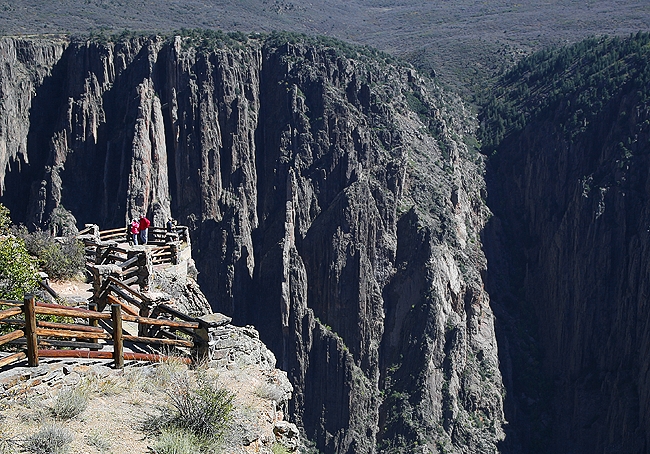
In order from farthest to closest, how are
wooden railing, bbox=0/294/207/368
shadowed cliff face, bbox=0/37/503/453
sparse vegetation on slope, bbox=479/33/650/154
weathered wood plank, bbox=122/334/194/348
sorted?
sparse vegetation on slope, bbox=479/33/650/154 < shadowed cliff face, bbox=0/37/503/453 < weathered wood plank, bbox=122/334/194/348 < wooden railing, bbox=0/294/207/368

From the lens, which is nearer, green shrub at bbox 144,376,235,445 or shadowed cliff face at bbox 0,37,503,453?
green shrub at bbox 144,376,235,445

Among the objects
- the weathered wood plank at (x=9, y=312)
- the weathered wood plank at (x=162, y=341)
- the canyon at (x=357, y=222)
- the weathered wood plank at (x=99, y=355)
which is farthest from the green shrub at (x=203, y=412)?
the canyon at (x=357, y=222)

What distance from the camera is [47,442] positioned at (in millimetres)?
9727

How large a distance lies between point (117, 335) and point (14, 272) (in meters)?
4.57

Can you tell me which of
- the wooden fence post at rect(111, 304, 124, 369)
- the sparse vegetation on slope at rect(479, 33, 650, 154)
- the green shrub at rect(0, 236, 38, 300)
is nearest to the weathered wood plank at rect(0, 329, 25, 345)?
the wooden fence post at rect(111, 304, 124, 369)

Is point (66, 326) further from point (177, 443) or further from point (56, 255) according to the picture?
point (56, 255)

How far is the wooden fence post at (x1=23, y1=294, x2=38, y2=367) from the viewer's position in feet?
36.8

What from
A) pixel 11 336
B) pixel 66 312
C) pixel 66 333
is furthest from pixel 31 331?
pixel 66 333

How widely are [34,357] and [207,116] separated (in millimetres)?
53770

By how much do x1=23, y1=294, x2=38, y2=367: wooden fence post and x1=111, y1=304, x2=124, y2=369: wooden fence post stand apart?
3.80 ft

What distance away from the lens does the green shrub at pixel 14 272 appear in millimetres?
15617

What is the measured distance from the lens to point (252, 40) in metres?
70.9

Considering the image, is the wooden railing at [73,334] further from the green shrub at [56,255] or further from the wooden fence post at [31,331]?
the green shrub at [56,255]

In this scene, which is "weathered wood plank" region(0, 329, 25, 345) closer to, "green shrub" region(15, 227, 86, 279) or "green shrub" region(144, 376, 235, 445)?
"green shrub" region(144, 376, 235, 445)
